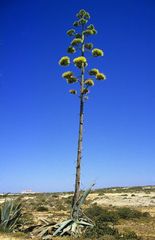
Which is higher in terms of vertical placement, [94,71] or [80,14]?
[80,14]

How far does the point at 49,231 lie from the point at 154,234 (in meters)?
4.29

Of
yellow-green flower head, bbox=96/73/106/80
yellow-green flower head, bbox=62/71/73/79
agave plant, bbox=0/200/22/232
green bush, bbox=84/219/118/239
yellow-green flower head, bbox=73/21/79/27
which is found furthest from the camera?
yellow-green flower head, bbox=73/21/79/27

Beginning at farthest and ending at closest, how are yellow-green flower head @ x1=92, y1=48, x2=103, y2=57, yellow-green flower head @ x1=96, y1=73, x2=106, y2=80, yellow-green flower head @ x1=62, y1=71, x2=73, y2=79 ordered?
yellow-green flower head @ x1=92, y1=48, x2=103, y2=57 → yellow-green flower head @ x1=62, y1=71, x2=73, y2=79 → yellow-green flower head @ x1=96, y1=73, x2=106, y2=80

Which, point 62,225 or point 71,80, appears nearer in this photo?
point 62,225

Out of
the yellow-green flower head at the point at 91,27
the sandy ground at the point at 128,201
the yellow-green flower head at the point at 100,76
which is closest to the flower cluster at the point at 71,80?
the yellow-green flower head at the point at 100,76

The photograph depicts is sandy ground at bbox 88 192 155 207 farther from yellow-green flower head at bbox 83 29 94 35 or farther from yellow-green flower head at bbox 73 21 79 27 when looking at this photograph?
yellow-green flower head at bbox 73 21 79 27

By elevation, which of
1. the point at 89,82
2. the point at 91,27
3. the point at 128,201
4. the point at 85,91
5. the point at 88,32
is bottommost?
the point at 128,201

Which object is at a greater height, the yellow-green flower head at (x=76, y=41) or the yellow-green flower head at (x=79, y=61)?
the yellow-green flower head at (x=76, y=41)

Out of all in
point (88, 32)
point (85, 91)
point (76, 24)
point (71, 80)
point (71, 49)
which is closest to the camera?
point (85, 91)

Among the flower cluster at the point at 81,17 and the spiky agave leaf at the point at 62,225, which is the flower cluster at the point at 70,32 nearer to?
the flower cluster at the point at 81,17

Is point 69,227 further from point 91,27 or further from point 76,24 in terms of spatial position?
point 76,24

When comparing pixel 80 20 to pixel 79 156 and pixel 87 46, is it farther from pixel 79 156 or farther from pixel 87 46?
pixel 79 156

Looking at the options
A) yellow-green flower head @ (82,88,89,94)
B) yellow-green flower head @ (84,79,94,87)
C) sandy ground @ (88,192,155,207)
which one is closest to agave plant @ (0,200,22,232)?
yellow-green flower head @ (82,88,89,94)

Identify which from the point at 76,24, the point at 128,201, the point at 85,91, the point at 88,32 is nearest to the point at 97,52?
the point at 88,32
